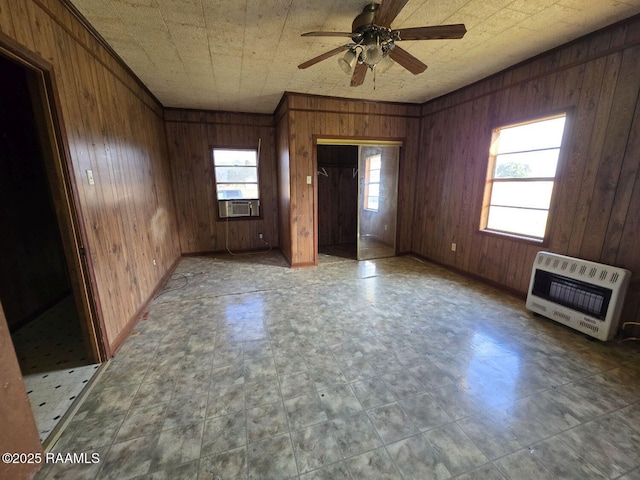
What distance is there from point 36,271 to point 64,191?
1873 mm

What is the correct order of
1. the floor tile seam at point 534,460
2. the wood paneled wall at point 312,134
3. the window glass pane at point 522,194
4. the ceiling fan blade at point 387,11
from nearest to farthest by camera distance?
the floor tile seam at point 534,460, the ceiling fan blade at point 387,11, the window glass pane at point 522,194, the wood paneled wall at point 312,134

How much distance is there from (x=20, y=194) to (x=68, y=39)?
182 centimetres

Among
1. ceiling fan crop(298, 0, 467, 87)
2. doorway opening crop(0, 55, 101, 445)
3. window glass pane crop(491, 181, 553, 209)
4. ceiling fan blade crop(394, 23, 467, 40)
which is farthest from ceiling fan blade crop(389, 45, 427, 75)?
doorway opening crop(0, 55, 101, 445)

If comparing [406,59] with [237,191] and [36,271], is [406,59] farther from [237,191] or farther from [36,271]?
[36,271]

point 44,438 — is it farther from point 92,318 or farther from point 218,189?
point 218,189

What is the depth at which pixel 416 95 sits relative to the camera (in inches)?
164

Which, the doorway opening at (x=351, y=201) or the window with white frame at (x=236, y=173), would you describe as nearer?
the window with white frame at (x=236, y=173)

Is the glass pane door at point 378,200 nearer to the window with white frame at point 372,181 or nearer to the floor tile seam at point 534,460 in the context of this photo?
the window with white frame at point 372,181

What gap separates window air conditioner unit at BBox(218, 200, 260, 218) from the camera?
5293 millimetres

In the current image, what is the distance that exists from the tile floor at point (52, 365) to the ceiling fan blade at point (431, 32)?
135 inches

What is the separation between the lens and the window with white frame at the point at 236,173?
5.17 m

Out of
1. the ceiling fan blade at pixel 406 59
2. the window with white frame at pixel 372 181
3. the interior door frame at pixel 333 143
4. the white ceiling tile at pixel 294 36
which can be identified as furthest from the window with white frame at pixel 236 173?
the ceiling fan blade at pixel 406 59

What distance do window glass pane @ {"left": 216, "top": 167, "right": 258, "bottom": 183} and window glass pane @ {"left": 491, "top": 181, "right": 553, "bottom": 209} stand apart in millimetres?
4224

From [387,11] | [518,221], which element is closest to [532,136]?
[518,221]
